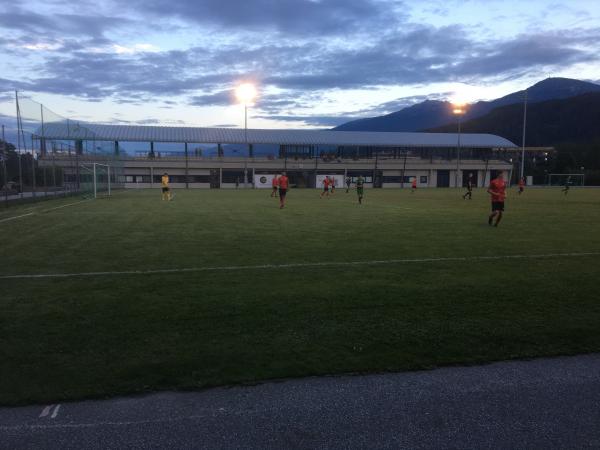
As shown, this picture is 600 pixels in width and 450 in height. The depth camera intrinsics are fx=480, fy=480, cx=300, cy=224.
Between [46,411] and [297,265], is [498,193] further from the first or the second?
[46,411]

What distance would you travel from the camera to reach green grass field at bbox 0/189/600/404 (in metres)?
4.50

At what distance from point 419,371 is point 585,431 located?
139 centimetres

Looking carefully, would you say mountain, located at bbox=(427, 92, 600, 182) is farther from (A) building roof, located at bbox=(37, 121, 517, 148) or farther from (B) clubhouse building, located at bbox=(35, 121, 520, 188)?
(B) clubhouse building, located at bbox=(35, 121, 520, 188)

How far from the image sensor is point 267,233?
14.3 m

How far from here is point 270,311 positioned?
614cm

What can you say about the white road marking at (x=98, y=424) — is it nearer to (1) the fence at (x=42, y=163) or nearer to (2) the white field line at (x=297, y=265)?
(2) the white field line at (x=297, y=265)

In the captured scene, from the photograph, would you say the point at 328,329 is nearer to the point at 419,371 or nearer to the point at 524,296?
the point at 419,371

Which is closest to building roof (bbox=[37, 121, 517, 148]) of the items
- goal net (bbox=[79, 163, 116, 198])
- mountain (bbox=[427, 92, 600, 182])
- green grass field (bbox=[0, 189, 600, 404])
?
goal net (bbox=[79, 163, 116, 198])

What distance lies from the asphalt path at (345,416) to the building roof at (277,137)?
2827 inches

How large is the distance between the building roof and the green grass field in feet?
217

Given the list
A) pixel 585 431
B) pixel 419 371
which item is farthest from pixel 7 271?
pixel 585 431

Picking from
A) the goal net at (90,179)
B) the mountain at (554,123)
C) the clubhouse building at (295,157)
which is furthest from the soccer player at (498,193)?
the mountain at (554,123)

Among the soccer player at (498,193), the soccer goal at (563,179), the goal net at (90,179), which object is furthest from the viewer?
the soccer goal at (563,179)

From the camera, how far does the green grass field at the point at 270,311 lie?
450 centimetres
